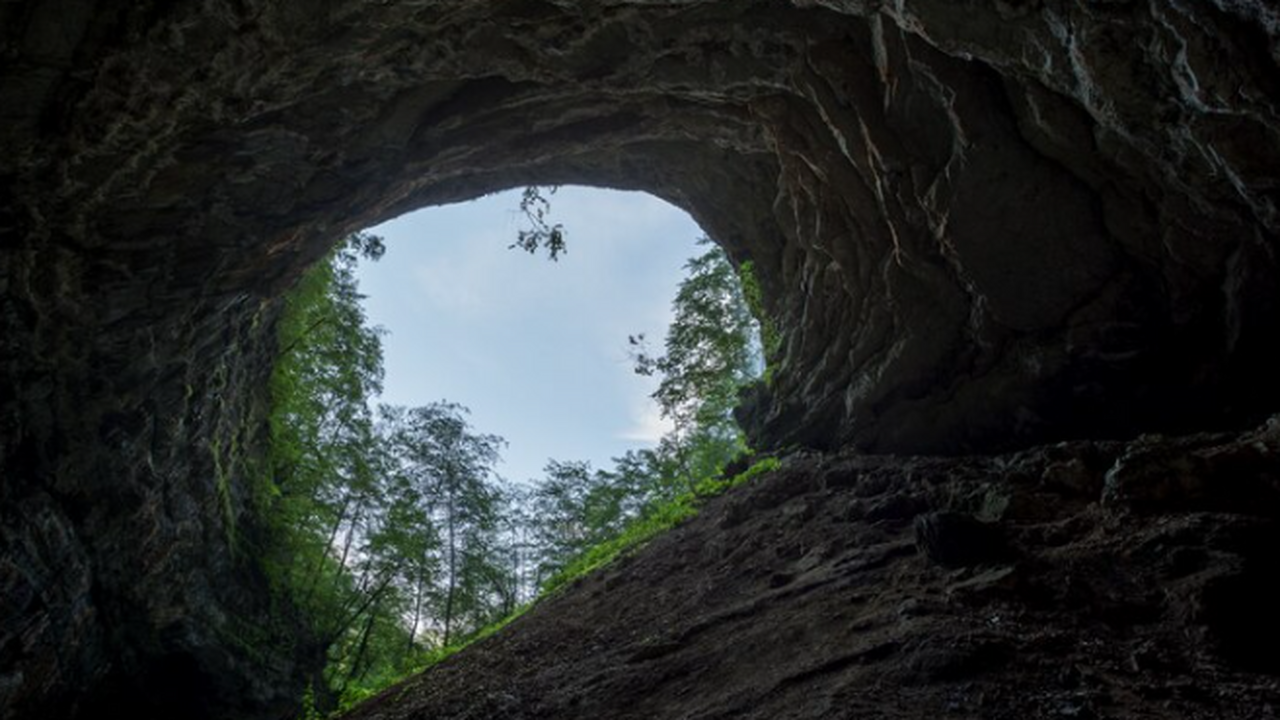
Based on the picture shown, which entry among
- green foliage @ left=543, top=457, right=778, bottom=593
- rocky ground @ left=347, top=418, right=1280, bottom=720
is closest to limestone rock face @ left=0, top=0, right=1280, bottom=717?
green foliage @ left=543, top=457, right=778, bottom=593

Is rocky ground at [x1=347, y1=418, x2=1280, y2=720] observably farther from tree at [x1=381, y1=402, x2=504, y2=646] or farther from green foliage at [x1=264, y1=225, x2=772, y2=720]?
tree at [x1=381, y1=402, x2=504, y2=646]

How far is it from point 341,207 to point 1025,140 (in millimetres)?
9662

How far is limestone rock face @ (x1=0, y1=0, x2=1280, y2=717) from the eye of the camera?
19.7 feet

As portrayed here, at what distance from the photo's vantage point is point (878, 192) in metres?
9.02

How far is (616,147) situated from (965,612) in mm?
10233

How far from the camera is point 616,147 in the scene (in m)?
12.5

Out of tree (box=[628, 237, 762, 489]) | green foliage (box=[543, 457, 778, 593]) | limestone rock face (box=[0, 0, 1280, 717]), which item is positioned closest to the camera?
limestone rock face (box=[0, 0, 1280, 717])

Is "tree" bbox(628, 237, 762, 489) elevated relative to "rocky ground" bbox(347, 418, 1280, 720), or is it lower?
elevated

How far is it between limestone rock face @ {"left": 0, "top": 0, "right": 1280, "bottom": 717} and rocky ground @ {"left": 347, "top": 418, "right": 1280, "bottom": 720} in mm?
1785

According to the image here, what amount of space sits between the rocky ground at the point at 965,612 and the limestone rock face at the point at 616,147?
1.78 meters

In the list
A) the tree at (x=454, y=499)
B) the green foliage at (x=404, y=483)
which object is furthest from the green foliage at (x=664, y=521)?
the tree at (x=454, y=499)

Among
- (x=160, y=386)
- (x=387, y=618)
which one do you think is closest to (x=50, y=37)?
(x=160, y=386)

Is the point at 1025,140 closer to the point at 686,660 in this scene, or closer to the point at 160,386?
the point at 686,660

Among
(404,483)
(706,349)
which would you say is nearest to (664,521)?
(706,349)
